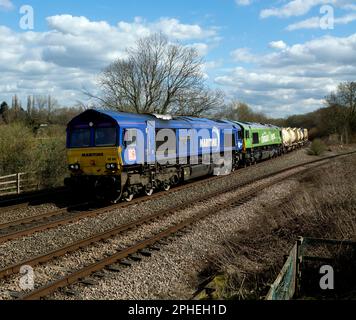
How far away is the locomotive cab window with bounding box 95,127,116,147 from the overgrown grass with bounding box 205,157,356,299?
17.3 ft

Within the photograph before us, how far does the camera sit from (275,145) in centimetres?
4031

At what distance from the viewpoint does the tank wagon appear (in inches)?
548

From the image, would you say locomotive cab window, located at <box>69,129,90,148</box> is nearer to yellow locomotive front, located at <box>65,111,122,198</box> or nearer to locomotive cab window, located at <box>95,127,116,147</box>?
yellow locomotive front, located at <box>65,111,122,198</box>

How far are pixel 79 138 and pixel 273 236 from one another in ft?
26.4

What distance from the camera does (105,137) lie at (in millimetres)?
14141

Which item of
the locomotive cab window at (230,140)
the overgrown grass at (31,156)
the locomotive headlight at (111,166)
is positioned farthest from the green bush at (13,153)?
the locomotive cab window at (230,140)

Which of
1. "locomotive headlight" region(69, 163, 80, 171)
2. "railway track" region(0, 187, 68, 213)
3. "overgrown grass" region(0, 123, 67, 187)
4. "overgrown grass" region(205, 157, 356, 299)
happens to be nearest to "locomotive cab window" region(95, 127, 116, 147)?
"locomotive headlight" region(69, 163, 80, 171)

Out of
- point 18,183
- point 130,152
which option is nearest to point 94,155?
point 130,152

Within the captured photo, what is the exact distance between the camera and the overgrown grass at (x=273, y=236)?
7.16 metres

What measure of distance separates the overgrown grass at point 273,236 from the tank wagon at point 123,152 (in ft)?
15.0

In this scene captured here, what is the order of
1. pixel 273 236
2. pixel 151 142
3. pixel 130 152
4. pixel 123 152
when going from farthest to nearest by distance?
pixel 151 142
pixel 130 152
pixel 123 152
pixel 273 236
